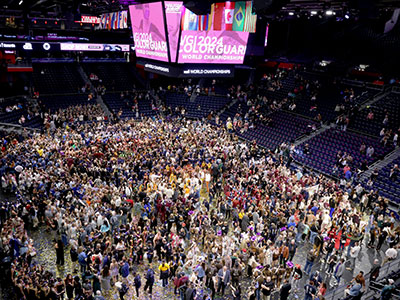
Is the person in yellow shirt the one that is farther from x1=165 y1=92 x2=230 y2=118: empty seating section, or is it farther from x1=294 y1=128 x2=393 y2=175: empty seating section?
x1=165 y1=92 x2=230 y2=118: empty seating section

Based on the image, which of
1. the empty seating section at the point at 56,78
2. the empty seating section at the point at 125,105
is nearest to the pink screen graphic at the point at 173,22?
the empty seating section at the point at 125,105

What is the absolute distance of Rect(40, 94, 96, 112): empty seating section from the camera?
29188 millimetres

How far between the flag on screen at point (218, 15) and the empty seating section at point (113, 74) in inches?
973

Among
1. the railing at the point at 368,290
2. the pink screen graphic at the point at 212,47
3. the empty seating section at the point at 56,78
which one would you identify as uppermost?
the pink screen graphic at the point at 212,47

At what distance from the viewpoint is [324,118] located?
84.3 ft

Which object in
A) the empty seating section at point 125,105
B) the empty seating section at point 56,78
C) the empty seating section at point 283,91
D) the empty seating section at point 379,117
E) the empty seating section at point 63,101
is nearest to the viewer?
the empty seating section at point 379,117

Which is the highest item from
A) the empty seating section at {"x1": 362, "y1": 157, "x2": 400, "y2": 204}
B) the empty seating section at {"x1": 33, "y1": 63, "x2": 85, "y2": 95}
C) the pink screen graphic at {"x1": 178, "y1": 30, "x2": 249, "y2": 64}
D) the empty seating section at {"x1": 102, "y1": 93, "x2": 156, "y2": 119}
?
the pink screen graphic at {"x1": 178, "y1": 30, "x2": 249, "y2": 64}

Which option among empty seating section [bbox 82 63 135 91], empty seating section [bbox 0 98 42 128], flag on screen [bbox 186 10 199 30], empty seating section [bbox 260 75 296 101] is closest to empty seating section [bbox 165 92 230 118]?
empty seating section [bbox 260 75 296 101]

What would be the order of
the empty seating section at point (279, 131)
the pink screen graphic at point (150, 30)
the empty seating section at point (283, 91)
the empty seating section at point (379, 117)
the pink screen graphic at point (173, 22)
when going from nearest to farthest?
1. the pink screen graphic at point (173, 22)
2. the pink screen graphic at point (150, 30)
3. the empty seating section at point (379, 117)
4. the empty seating section at point (279, 131)
5. the empty seating section at point (283, 91)

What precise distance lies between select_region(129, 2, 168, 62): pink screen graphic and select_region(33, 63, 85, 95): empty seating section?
21.1m

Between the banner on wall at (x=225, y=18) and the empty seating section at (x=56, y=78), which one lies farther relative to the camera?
the empty seating section at (x=56, y=78)

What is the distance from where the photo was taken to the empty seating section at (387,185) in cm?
1744

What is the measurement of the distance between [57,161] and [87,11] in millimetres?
9063

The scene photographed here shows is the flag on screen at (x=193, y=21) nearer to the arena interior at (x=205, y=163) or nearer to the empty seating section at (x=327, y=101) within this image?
the arena interior at (x=205, y=163)
